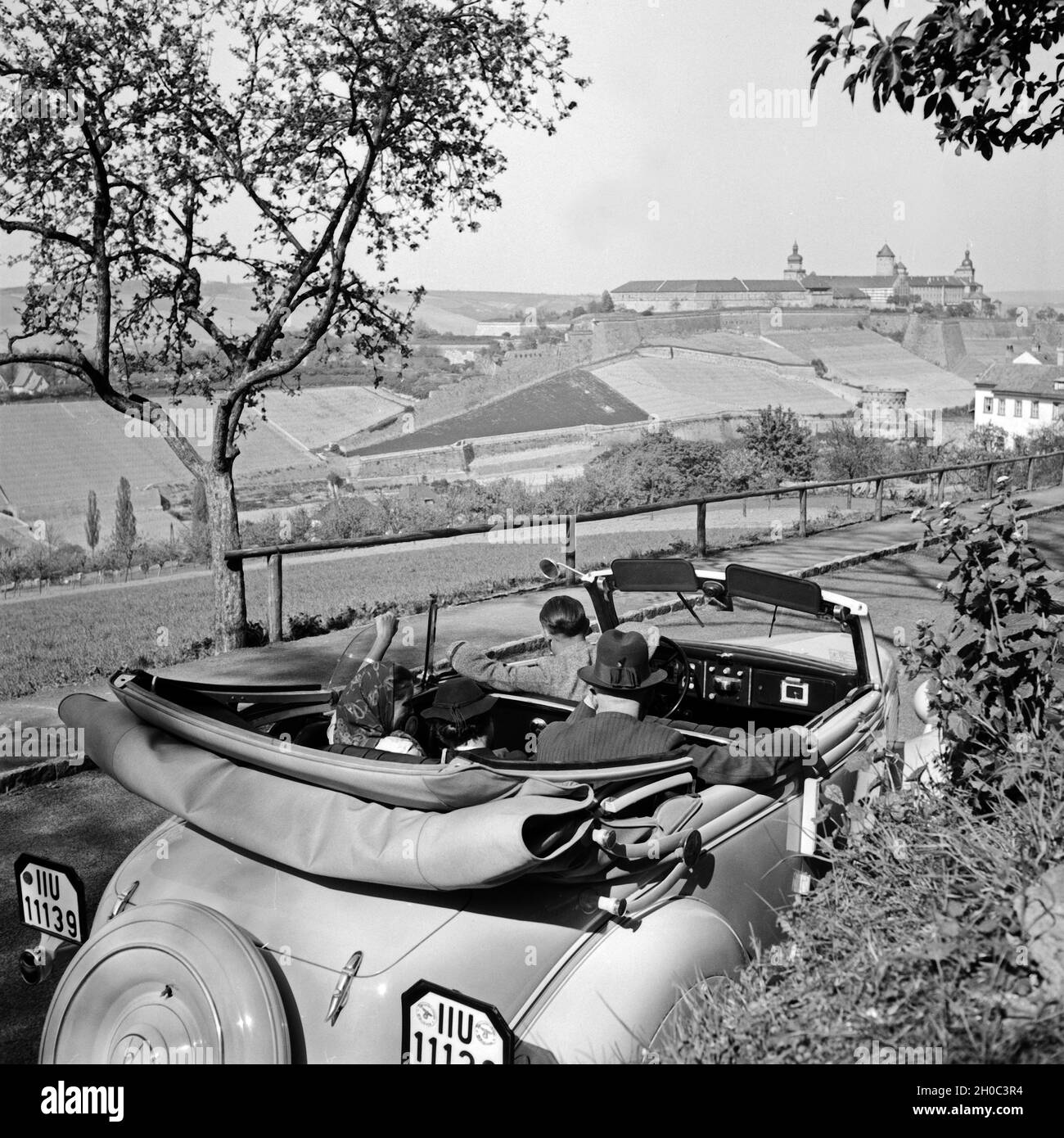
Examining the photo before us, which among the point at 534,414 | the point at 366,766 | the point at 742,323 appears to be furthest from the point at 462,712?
the point at 742,323

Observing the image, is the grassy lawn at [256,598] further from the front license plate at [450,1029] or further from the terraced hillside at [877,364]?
the terraced hillside at [877,364]

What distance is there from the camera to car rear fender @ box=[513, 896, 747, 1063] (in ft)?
10.5

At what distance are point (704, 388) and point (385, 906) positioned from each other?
11791 cm

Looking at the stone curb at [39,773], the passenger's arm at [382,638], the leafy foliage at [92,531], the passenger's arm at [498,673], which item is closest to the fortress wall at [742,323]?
the leafy foliage at [92,531]

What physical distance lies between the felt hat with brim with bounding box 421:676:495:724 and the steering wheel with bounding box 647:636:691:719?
640mm

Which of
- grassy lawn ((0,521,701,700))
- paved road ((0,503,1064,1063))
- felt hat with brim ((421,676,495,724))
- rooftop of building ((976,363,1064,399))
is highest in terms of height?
rooftop of building ((976,363,1064,399))

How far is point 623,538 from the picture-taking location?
86.6ft

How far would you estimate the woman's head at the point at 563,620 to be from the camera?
17.0ft

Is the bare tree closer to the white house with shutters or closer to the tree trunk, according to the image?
the tree trunk

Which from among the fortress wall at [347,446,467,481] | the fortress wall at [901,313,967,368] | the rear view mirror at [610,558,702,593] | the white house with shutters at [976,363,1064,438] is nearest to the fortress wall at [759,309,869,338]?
the fortress wall at [901,313,967,368]

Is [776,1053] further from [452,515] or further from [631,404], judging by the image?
[631,404]

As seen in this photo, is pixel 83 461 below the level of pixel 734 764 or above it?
below

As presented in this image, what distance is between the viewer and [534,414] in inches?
4092

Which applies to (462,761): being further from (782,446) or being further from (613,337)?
(613,337)
